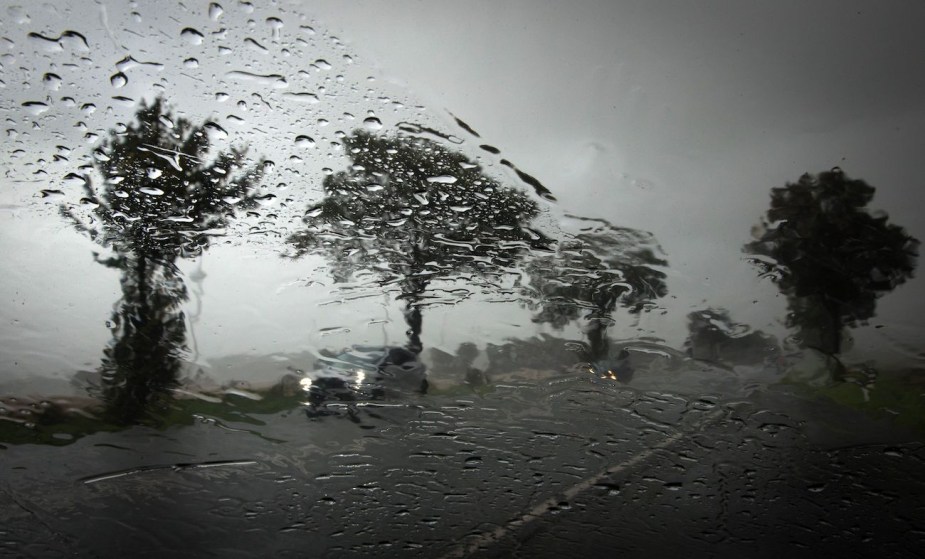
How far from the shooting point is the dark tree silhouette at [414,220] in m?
4.46

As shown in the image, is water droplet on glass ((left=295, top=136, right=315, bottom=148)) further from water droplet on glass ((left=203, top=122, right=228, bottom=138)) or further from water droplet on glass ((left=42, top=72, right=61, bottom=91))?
water droplet on glass ((left=42, top=72, right=61, bottom=91))

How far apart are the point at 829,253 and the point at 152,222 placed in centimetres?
505

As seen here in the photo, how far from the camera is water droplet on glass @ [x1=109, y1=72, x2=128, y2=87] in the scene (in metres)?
3.92

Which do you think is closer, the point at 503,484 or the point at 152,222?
the point at 152,222

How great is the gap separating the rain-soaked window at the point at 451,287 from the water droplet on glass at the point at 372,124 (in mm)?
89

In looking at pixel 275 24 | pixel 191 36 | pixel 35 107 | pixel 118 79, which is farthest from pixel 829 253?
pixel 35 107

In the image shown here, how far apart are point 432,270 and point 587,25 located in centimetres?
224

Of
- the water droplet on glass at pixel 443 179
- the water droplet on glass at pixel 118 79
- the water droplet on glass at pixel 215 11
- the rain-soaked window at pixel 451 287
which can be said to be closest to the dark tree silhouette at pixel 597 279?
the rain-soaked window at pixel 451 287

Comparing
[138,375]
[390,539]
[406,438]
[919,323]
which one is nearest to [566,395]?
[406,438]

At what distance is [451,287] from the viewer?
17.6 feet

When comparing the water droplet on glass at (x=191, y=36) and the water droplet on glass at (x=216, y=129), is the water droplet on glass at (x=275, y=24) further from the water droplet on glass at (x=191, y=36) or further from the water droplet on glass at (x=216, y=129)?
the water droplet on glass at (x=216, y=129)

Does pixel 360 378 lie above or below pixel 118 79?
below

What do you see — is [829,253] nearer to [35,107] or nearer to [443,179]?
[443,179]

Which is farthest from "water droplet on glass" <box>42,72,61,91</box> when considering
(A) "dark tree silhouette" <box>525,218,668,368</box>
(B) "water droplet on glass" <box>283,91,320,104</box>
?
(A) "dark tree silhouette" <box>525,218,668,368</box>
